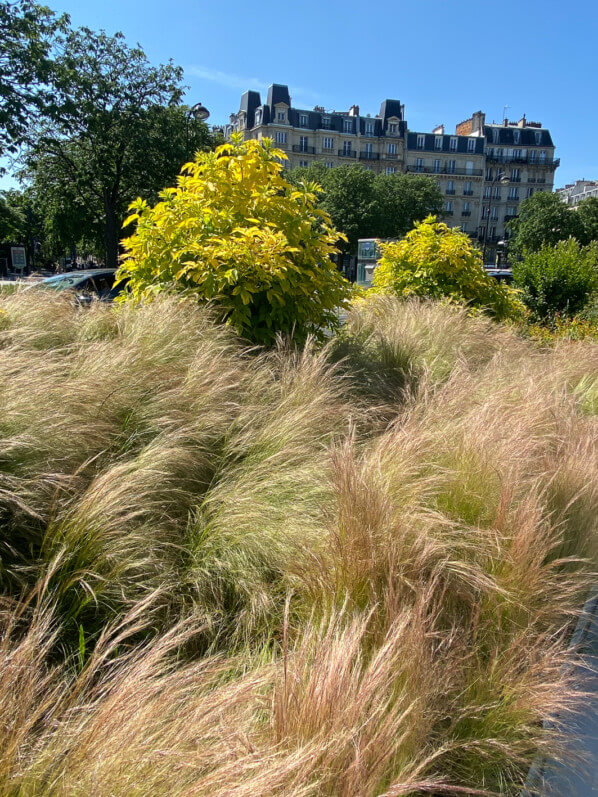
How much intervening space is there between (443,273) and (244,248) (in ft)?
16.5

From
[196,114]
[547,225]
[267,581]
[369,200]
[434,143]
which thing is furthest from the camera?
[434,143]

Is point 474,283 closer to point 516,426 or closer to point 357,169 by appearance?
point 516,426

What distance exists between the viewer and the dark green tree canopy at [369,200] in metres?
53.5

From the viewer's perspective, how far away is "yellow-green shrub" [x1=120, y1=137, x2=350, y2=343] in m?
4.41

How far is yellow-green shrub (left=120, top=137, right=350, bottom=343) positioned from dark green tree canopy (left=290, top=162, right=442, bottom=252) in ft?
157

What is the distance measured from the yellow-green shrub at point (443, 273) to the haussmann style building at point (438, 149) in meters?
75.9

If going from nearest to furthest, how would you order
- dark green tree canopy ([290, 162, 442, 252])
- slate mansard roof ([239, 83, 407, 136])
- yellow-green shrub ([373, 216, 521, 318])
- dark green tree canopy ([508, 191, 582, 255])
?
yellow-green shrub ([373, 216, 521, 318]) → dark green tree canopy ([290, 162, 442, 252]) → dark green tree canopy ([508, 191, 582, 255]) → slate mansard roof ([239, 83, 407, 136])

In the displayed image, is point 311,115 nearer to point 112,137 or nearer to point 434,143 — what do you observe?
point 434,143

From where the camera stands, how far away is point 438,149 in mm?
83500

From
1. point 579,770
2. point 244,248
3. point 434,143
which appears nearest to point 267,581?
point 579,770

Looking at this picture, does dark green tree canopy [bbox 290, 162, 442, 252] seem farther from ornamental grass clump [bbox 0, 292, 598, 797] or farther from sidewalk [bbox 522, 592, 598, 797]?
sidewalk [bbox 522, 592, 598, 797]

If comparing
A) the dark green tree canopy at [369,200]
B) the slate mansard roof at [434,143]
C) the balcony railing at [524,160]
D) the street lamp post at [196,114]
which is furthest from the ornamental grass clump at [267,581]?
the balcony railing at [524,160]

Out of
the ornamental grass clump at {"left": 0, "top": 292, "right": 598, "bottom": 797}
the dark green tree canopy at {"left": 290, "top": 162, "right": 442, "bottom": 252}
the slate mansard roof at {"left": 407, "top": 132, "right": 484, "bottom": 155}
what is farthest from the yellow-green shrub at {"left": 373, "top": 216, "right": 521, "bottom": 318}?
the slate mansard roof at {"left": 407, "top": 132, "right": 484, "bottom": 155}

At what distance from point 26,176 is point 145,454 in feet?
84.0
